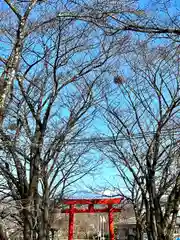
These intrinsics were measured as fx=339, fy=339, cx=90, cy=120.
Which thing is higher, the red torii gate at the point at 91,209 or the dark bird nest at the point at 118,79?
the dark bird nest at the point at 118,79

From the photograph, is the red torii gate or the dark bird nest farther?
the red torii gate

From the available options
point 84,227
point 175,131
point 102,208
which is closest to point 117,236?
point 84,227

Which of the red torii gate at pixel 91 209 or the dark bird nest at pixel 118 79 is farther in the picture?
the red torii gate at pixel 91 209

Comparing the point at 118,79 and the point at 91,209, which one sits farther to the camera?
the point at 91,209

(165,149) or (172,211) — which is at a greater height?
(165,149)

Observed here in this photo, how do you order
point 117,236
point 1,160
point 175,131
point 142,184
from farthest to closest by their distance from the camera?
point 117,236, point 142,184, point 175,131, point 1,160

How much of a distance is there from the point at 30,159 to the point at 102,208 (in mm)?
18512

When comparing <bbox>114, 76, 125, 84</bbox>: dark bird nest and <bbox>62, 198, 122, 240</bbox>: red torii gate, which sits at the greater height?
<bbox>114, 76, 125, 84</bbox>: dark bird nest

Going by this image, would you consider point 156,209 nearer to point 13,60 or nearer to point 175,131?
point 175,131

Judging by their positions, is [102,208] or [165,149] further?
[102,208]

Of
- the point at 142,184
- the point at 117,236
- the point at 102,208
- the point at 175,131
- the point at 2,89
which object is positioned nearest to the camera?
the point at 2,89

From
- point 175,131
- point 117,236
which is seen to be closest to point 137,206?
point 175,131

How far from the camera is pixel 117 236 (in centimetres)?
4069

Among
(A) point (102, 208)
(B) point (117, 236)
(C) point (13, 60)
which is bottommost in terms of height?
(B) point (117, 236)
